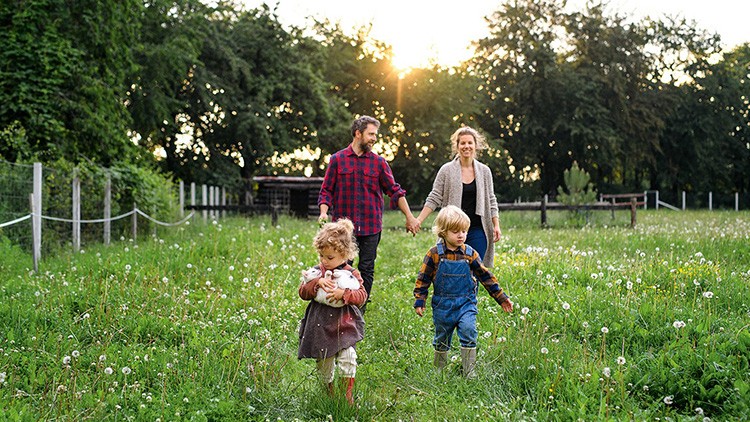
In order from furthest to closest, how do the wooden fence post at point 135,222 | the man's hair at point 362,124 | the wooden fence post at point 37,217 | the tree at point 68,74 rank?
the tree at point 68,74 < the wooden fence post at point 135,222 < the wooden fence post at point 37,217 < the man's hair at point 362,124

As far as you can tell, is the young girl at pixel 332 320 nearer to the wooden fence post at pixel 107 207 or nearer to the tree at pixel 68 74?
the wooden fence post at pixel 107 207

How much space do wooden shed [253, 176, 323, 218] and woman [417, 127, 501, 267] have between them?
24529 millimetres

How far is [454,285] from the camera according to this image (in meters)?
5.22

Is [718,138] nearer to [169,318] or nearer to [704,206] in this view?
[704,206]

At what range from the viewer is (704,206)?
49969mm

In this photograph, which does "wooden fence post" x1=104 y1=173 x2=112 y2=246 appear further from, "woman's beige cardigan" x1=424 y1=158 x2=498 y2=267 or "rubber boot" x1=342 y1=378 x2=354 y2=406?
"rubber boot" x1=342 y1=378 x2=354 y2=406

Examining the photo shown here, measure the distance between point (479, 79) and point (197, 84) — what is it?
21398 mm

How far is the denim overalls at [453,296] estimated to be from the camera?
520 cm

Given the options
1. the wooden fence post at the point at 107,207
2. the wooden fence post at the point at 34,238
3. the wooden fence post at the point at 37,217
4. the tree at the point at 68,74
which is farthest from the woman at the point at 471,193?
the tree at the point at 68,74

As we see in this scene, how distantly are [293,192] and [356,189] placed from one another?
87.9 feet

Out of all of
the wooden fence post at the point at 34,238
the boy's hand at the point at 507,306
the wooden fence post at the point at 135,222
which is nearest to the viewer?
the boy's hand at the point at 507,306

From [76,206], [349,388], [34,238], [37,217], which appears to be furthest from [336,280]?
[76,206]

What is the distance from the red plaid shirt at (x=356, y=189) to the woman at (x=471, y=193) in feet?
1.71

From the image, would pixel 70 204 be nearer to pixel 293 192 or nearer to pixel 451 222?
pixel 451 222
